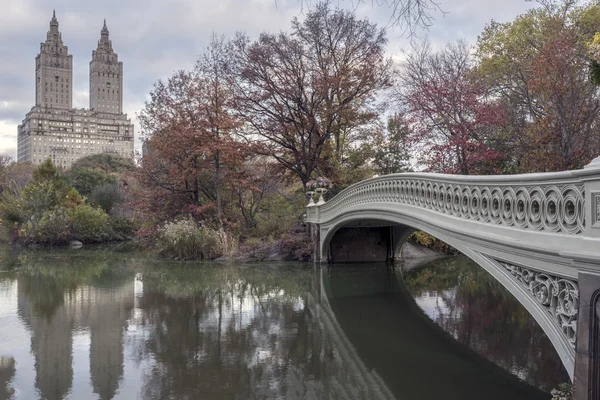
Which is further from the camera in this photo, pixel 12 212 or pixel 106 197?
pixel 106 197

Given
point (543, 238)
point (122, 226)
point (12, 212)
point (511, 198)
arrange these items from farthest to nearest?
point (122, 226)
point (12, 212)
point (511, 198)
point (543, 238)

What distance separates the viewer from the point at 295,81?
744 inches

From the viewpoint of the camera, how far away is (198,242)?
1789cm

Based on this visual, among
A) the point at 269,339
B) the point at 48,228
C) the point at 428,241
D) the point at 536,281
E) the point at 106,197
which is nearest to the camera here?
the point at 536,281

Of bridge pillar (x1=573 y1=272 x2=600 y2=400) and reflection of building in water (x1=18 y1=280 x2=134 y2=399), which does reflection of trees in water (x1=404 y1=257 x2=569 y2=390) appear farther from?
reflection of building in water (x1=18 y1=280 x2=134 y2=399)

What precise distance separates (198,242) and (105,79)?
108m

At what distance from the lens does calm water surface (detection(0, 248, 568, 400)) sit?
5418 millimetres

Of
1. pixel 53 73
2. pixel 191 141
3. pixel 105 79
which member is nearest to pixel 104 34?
pixel 105 79

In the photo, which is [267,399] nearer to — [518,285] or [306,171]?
[518,285]

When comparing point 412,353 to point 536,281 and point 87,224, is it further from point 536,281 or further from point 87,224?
point 87,224

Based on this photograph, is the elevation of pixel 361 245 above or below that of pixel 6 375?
Result: above

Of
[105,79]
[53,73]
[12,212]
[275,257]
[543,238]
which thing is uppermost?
[53,73]

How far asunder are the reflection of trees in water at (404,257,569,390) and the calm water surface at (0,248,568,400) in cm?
3

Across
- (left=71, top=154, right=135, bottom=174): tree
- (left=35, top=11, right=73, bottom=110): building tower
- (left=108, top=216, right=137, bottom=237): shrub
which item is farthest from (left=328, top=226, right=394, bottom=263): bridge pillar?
(left=35, top=11, right=73, bottom=110): building tower
